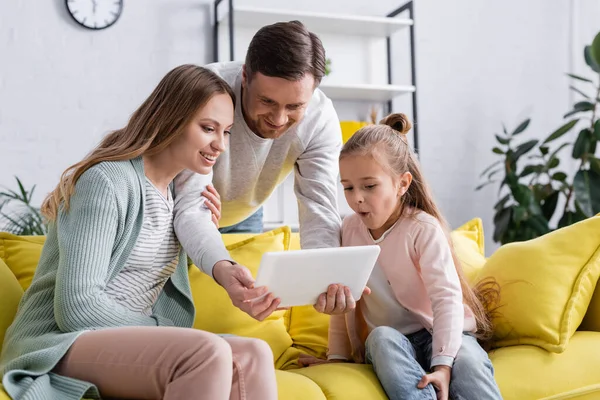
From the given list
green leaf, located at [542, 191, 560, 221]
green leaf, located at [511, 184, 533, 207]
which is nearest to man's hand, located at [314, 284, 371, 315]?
green leaf, located at [511, 184, 533, 207]

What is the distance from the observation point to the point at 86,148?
374cm

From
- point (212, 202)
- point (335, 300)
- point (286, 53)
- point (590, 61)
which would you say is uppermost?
point (590, 61)

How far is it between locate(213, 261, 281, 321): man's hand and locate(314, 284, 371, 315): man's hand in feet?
0.36

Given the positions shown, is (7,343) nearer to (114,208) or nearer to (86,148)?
(114,208)

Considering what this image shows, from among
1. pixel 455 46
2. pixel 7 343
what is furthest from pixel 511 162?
pixel 7 343

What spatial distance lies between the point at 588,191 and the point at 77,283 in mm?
3004

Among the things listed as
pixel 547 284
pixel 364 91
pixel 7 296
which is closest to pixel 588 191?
pixel 364 91

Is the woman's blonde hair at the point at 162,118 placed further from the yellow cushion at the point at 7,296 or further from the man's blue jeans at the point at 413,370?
the man's blue jeans at the point at 413,370

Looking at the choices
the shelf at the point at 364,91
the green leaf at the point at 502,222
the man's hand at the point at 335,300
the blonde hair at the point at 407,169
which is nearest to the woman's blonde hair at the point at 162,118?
the blonde hair at the point at 407,169

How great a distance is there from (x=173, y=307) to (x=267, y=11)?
2.25 meters

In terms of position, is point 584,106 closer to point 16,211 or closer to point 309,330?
point 309,330

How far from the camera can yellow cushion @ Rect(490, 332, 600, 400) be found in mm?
1740

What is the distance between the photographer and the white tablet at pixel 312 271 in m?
1.50

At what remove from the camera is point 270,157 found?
2.09 metres
